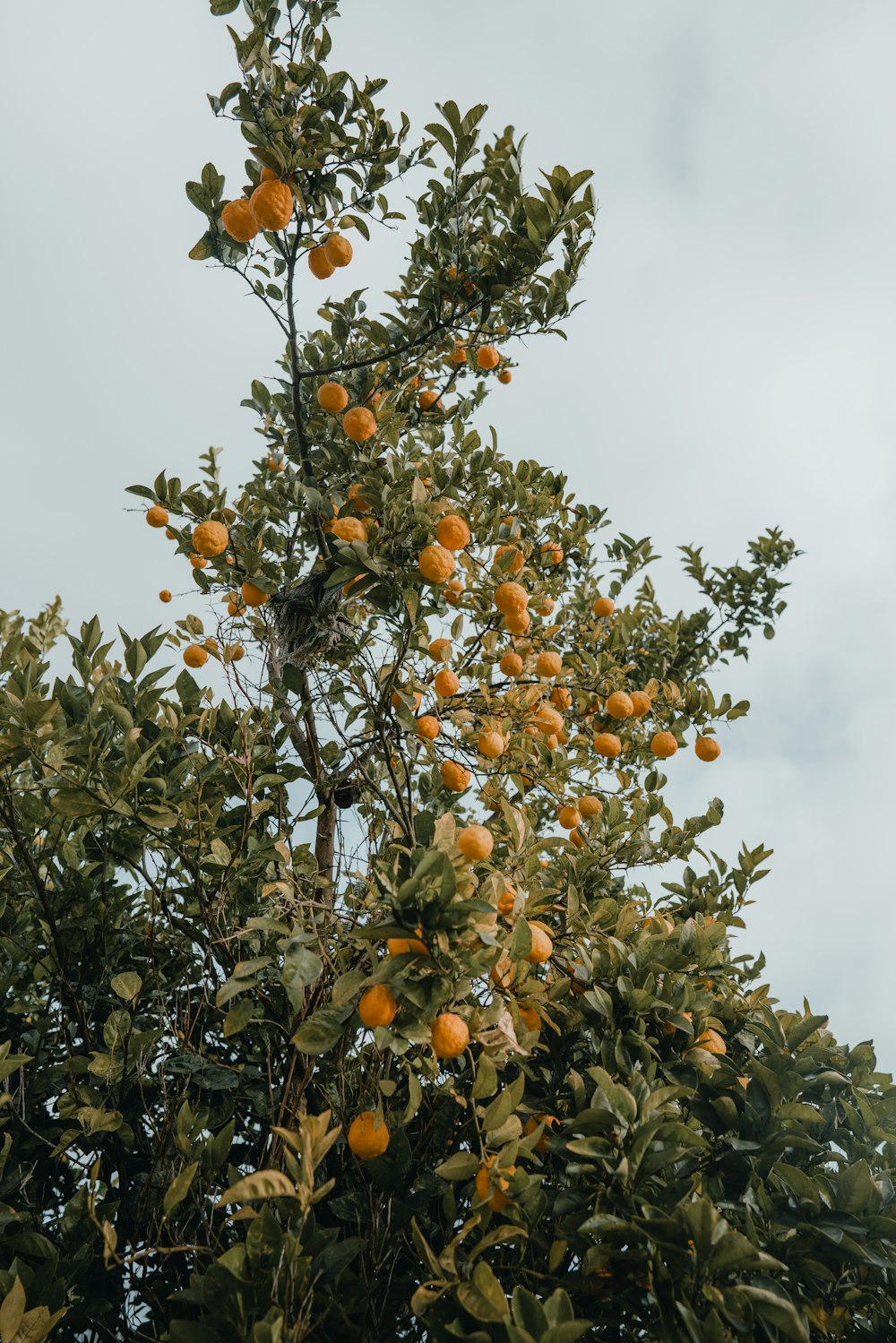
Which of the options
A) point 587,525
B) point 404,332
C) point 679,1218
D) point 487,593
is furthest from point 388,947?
point 587,525

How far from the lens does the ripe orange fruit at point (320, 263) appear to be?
87.7 inches

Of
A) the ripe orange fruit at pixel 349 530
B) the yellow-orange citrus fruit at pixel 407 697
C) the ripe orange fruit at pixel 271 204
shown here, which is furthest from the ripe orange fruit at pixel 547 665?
the ripe orange fruit at pixel 271 204

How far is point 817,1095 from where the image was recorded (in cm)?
186

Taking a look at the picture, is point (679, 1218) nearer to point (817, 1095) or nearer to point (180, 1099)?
point (817, 1095)

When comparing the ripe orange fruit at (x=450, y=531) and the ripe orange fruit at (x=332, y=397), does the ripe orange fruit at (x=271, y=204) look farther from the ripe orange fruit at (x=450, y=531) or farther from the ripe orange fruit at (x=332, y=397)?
the ripe orange fruit at (x=450, y=531)

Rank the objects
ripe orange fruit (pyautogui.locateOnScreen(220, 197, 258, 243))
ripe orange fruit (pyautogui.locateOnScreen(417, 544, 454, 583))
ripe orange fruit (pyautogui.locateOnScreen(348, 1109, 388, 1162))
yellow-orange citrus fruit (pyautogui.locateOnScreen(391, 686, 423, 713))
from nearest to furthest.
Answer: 1. ripe orange fruit (pyautogui.locateOnScreen(348, 1109, 388, 1162))
2. ripe orange fruit (pyautogui.locateOnScreen(417, 544, 454, 583))
3. ripe orange fruit (pyautogui.locateOnScreen(220, 197, 258, 243))
4. yellow-orange citrus fruit (pyautogui.locateOnScreen(391, 686, 423, 713))

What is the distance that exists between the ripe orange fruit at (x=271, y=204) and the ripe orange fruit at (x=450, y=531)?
2.69 ft

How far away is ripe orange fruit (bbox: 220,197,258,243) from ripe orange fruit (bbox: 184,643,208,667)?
1431 millimetres

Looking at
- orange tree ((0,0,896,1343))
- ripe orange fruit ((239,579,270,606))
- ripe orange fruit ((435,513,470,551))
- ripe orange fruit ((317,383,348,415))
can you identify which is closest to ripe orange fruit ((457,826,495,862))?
orange tree ((0,0,896,1343))

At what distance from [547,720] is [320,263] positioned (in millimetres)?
1584

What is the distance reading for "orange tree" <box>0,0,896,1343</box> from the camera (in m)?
1.36

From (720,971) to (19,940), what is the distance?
6.26 feet

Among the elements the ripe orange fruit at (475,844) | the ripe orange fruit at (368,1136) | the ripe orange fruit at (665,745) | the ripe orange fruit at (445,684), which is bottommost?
the ripe orange fruit at (368,1136)

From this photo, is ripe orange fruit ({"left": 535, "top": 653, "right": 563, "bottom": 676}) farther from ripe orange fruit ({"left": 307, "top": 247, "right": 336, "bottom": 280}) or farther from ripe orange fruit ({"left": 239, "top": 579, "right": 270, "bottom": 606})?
ripe orange fruit ({"left": 307, "top": 247, "right": 336, "bottom": 280})
